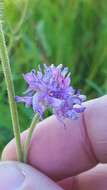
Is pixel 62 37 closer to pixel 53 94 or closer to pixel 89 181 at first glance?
pixel 89 181

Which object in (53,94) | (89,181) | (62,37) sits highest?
(62,37)

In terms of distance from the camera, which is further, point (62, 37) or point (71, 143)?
point (62, 37)

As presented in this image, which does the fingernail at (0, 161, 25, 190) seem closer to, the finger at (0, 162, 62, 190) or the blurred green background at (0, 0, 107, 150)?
the finger at (0, 162, 62, 190)

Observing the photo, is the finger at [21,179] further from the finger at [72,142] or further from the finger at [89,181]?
the finger at [89,181]

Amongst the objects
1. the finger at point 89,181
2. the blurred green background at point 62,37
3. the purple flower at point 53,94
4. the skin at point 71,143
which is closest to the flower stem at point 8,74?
the purple flower at point 53,94

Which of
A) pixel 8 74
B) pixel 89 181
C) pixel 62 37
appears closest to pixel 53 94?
pixel 8 74

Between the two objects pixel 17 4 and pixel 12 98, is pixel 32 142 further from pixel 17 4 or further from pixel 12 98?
pixel 17 4
